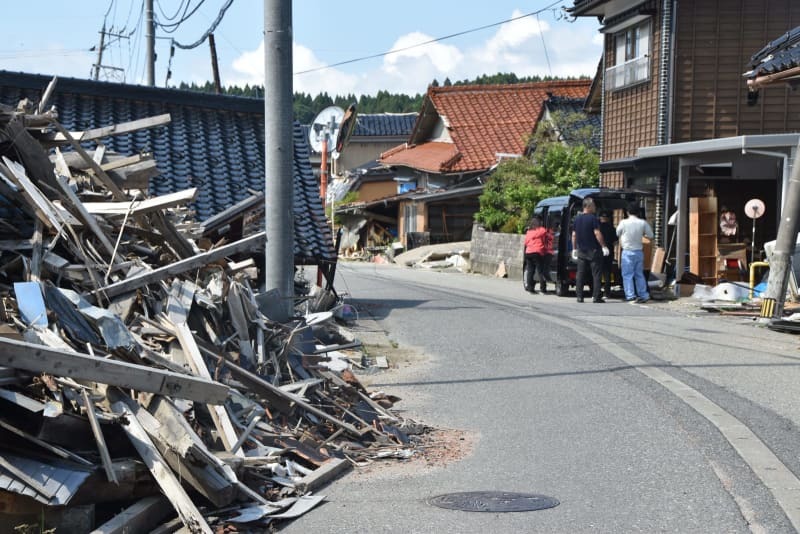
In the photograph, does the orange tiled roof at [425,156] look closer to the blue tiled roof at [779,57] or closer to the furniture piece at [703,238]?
the furniture piece at [703,238]

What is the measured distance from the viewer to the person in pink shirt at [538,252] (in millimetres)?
20672

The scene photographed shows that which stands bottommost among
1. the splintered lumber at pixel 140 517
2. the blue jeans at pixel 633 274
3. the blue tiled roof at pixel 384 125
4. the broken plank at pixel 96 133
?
the splintered lumber at pixel 140 517

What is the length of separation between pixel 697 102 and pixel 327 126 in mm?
13118

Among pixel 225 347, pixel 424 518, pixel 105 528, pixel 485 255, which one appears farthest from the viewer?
pixel 485 255

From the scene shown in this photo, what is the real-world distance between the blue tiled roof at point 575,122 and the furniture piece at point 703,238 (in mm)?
13735

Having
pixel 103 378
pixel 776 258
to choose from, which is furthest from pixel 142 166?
pixel 776 258

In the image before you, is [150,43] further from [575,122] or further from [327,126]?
[575,122]

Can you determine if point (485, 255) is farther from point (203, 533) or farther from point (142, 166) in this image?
point (203, 533)

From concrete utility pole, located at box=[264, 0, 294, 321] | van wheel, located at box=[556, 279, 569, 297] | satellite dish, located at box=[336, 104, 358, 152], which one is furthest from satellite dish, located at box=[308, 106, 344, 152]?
concrete utility pole, located at box=[264, 0, 294, 321]

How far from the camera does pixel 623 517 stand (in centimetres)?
545

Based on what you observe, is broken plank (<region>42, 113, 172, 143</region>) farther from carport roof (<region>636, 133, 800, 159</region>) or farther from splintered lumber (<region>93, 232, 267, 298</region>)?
carport roof (<region>636, 133, 800, 159</region>)

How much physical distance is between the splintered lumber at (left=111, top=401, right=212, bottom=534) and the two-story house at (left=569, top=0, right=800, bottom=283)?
56.3 feet

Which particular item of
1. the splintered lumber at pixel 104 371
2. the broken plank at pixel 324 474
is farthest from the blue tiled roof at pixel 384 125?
the splintered lumber at pixel 104 371

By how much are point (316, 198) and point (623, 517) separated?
11048 millimetres
